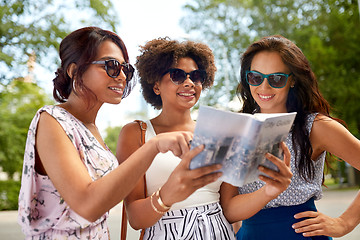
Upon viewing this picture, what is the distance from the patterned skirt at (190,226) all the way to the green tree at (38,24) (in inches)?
403

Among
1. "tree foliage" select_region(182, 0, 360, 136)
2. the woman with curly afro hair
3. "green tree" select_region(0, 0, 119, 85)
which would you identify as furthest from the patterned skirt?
"tree foliage" select_region(182, 0, 360, 136)

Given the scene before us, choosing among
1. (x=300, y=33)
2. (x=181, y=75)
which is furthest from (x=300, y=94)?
(x=300, y=33)

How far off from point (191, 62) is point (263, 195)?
0.81 meters

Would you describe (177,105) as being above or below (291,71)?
below

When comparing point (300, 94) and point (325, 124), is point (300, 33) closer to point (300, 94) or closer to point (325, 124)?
point (300, 94)

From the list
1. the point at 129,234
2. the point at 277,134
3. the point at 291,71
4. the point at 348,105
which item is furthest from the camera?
the point at 348,105

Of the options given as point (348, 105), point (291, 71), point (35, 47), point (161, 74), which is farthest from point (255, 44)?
point (348, 105)

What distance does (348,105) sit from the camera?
49.5ft

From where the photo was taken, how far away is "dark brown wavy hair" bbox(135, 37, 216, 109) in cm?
222

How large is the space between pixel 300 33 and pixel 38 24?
9389 mm

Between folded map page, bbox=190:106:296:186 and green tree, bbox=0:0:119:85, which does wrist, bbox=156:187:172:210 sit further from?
green tree, bbox=0:0:119:85

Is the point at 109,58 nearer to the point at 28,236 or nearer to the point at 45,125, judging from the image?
the point at 45,125

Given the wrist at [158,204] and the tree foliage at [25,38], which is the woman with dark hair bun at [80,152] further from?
the tree foliage at [25,38]

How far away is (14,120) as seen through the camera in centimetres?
1335
